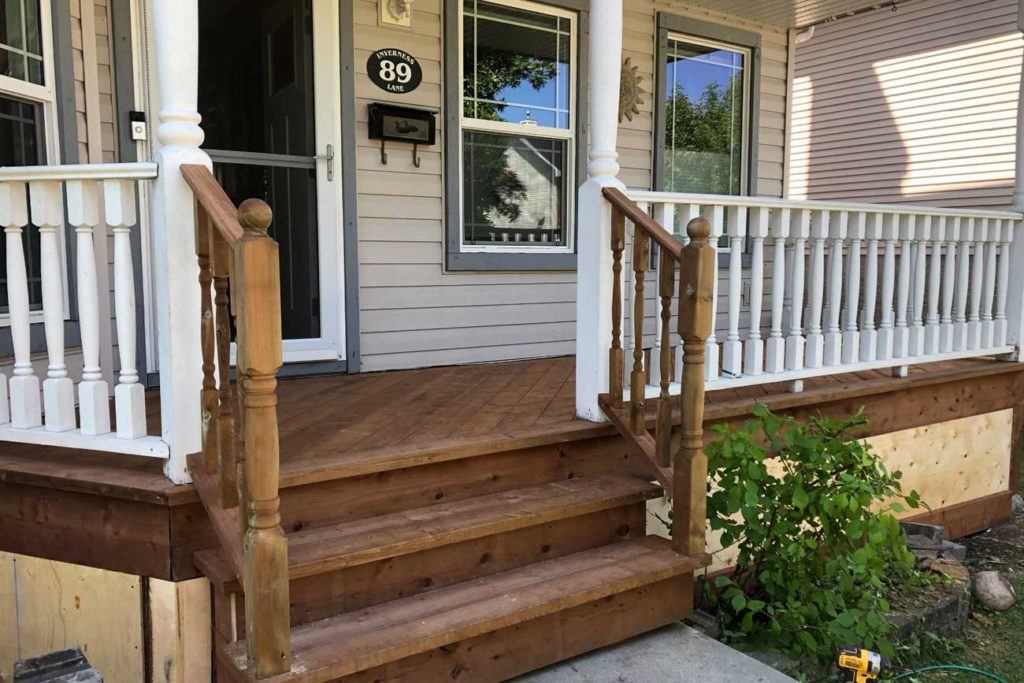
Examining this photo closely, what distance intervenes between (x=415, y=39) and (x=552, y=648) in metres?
3.12

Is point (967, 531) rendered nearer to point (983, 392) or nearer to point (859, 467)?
point (983, 392)

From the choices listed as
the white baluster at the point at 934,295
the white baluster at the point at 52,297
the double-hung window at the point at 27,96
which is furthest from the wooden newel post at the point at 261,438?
the white baluster at the point at 934,295

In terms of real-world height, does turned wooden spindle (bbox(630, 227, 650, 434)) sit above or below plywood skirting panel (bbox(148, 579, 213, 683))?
above

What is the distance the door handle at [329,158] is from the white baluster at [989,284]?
3.54 metres

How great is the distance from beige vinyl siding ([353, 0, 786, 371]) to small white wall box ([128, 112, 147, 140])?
3.27 feet

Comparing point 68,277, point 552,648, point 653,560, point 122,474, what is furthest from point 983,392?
point 68,277

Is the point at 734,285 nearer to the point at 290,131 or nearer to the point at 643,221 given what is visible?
the point at 643,221

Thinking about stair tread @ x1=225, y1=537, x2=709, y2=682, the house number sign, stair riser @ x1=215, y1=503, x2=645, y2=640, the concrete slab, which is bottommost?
the concrete slab

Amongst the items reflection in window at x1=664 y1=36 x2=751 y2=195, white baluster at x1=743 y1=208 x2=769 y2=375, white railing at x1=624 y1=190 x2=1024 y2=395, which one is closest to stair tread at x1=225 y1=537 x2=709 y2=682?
white railing at x1=624 y1=190 x2=1024 y2=395

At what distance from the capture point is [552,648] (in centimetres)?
225

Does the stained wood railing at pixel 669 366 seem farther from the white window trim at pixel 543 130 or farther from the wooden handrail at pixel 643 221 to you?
the white window trim at pixel 543 130

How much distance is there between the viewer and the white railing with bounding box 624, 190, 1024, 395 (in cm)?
317

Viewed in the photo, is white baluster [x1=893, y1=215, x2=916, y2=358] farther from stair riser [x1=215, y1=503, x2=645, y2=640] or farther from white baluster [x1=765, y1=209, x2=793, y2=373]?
stair riser [x1=215, y1=503, x2=645, y2=640]

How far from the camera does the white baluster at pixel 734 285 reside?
3.13 m
